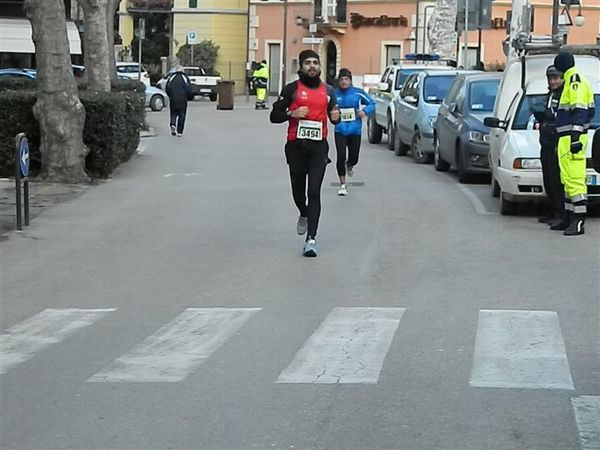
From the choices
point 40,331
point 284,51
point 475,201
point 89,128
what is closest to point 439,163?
point 475,201

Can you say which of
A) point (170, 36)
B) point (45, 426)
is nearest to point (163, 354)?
point (45, 426)

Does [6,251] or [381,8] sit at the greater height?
[381,8]

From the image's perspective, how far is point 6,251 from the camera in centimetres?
1375

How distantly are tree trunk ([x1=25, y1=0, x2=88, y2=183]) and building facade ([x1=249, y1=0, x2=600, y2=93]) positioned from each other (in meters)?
44.3

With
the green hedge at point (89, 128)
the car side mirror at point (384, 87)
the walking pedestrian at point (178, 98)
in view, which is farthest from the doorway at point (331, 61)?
the green hedge at point (89, 128)

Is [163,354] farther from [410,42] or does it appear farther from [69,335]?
[410,42]

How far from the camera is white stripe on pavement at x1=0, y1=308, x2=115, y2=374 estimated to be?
8.74 metres

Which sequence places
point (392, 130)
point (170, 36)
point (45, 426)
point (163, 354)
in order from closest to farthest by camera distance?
point (45, 426), point (163, 354), point (392, 130), point (170, 36)

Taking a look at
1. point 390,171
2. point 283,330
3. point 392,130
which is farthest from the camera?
point 392,130

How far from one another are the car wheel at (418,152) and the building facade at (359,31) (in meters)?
38.1

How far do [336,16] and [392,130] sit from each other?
4162 cm

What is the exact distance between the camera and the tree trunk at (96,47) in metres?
27.2

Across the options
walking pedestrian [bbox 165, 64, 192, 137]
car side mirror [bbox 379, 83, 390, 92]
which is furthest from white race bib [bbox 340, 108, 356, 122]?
walking pedestrian [bbox 165, 64, 192, 137]

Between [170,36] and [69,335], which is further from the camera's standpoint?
[170,36]
